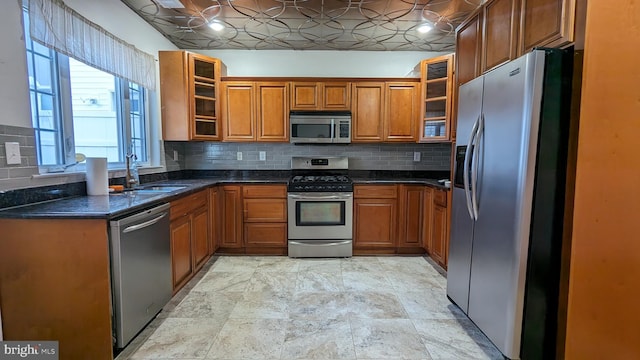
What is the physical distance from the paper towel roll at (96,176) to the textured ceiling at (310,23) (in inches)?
59.0

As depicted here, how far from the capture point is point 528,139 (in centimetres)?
147

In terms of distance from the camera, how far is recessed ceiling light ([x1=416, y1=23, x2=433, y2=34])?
313cm

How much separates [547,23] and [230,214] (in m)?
3.20

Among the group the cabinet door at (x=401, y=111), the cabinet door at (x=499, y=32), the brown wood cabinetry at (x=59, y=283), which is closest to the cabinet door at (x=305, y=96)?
the cabinet door at (x=401, y=111)

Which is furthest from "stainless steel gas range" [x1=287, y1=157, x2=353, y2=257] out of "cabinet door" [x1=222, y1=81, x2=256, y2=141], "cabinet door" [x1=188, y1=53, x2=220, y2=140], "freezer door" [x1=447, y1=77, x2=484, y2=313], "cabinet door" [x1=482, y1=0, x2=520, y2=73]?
"cabinet door" [x1=482, y1=0, x2=520, y2=73]

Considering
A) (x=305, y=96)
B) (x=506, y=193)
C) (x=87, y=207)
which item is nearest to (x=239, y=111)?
(x=305, y=96)

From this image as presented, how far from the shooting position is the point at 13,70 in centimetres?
173

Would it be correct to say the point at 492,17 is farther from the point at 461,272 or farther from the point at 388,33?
the point at 461,272

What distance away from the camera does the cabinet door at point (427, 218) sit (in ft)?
10.9

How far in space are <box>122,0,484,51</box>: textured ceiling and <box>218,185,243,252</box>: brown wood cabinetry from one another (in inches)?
68.8

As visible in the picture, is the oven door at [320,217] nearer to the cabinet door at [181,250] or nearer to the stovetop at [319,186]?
the stovetop at [319,186]

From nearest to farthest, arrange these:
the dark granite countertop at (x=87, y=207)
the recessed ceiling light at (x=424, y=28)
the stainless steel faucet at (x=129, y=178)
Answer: the dark granite countertop at (x=87, y=207)
the stainless steel faucet at (x=129, y=178)
the recessed ceiling light at (x=424, y=28)

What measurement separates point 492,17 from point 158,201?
2.61 metres

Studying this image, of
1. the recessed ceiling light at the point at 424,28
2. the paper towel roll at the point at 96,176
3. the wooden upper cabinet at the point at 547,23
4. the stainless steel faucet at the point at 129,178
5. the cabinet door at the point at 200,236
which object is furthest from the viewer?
the recessed ceiling light at the point at 424,28
